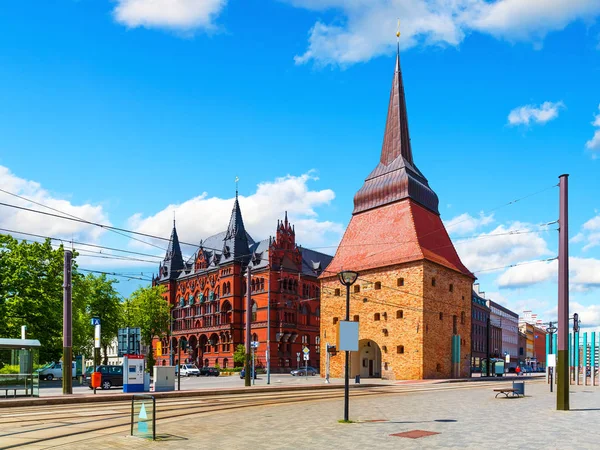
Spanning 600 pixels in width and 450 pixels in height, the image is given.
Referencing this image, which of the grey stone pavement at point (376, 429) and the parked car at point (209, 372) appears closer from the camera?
the grey stone pavement at point (376, 429)

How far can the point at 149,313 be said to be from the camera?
93250 mm

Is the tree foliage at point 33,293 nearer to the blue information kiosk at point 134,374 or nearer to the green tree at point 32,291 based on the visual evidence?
the green tree at point 32,291

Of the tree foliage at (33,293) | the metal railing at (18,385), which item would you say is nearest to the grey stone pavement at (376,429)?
the metal railing at (18,385)

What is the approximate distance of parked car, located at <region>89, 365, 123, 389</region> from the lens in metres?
37.9

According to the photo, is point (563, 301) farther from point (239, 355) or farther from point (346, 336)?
point (239, 355)

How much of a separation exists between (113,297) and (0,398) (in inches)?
1942

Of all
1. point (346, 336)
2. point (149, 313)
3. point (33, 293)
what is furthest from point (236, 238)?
point (346, 336)

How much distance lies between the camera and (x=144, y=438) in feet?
40.1

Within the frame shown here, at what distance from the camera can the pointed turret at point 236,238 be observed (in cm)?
9450

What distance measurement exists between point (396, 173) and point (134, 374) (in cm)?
3971

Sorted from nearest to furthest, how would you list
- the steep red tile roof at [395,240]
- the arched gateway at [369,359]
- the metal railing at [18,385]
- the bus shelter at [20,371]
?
the metal railing at [18,385] < the bus shelter at [20,371] < the steep red tile roof at [395,240] < the arched gateway at [369,359]

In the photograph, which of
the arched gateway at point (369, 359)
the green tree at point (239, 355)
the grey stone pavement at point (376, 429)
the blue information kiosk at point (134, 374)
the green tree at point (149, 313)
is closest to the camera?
the grey stone pavement at point (376, 429)

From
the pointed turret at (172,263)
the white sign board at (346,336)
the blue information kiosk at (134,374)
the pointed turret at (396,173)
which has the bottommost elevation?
→ the blue information kiosk at (134,374)

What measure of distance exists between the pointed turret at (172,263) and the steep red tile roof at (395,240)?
166 ft
